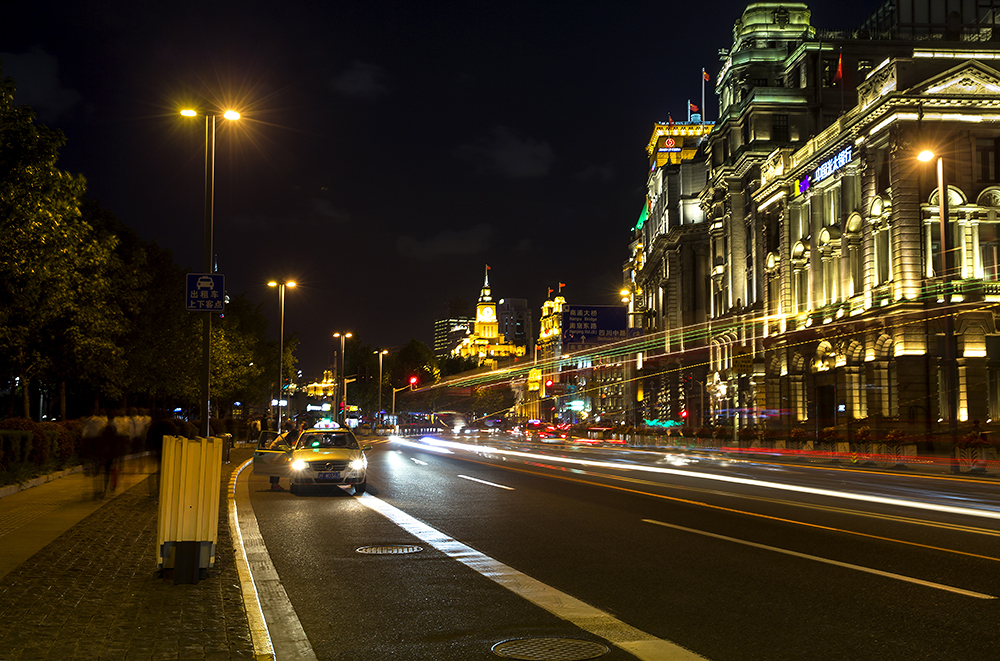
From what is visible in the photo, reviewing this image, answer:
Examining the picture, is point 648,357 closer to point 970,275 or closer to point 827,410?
point 827,410

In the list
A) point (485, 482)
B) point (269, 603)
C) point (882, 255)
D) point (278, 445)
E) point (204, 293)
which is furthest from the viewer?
point (882, 255)

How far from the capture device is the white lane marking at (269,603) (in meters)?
6.78

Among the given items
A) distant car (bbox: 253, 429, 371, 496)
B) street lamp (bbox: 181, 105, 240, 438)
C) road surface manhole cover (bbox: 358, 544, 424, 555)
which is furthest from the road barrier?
distant car (bbox: 253, 429, 371, 496)

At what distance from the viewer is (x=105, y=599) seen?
827cm

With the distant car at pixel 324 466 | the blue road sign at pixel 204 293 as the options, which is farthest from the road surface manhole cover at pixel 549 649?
the distant car at pixel 324 466

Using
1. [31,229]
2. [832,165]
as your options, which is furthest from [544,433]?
[31,229]

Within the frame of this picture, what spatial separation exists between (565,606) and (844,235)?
162ft

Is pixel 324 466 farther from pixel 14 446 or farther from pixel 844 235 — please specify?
pixel 844 235

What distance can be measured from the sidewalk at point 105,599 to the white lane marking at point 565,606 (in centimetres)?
264

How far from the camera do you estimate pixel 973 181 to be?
46906 mm

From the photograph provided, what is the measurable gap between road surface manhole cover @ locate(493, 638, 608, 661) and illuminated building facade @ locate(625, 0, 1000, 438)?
27323 mm

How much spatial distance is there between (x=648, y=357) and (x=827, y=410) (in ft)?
132

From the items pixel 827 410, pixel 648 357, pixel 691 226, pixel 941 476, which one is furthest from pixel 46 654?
pixel 648 357

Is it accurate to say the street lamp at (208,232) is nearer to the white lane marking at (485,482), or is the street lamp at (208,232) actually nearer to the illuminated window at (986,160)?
the white lane marking at (485,482)
